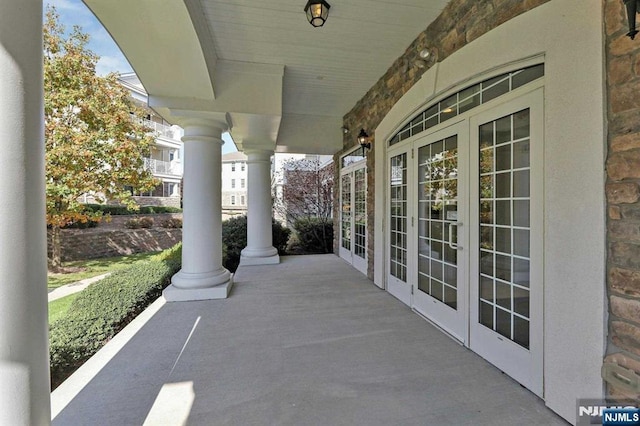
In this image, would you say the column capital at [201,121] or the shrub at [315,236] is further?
the shrub at [315,236]

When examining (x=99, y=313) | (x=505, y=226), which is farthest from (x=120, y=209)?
(x=505, y=226)

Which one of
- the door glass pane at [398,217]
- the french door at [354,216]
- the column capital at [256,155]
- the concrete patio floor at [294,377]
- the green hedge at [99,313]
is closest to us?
the concrete patio floor at [294,377]

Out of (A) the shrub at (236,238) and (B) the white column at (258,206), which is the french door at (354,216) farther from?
(A) the shrub at (236,238)

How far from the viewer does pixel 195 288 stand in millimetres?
4613

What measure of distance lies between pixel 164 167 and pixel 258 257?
1522 cm

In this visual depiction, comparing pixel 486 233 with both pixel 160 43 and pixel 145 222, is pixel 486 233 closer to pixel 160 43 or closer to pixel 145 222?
pixel 160 43

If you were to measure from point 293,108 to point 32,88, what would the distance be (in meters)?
5.73

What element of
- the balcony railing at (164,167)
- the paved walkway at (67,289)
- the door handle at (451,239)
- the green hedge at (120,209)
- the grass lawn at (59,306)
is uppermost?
the balcony railing at (164,167)

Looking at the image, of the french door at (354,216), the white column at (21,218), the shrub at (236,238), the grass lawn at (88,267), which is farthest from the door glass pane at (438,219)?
the grass lawn at (88,267)

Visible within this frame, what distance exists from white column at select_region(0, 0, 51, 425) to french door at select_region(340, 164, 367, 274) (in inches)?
216

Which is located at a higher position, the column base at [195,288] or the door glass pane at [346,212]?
the door glass pane at [346,212]

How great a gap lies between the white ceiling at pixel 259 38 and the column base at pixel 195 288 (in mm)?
2614

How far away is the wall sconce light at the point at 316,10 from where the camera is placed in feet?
9.93

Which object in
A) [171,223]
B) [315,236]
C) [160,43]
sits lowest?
[315,236]
